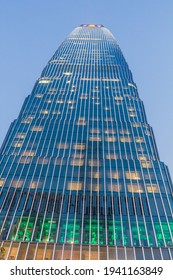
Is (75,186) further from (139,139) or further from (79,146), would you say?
(139,139)

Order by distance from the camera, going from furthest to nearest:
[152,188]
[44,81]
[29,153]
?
[44,81] < [29,153] < [152,188]

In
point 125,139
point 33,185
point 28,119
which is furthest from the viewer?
point 28,119

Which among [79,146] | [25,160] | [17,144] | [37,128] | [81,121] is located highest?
[81,121]

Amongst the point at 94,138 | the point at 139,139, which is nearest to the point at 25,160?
the point at 94,138

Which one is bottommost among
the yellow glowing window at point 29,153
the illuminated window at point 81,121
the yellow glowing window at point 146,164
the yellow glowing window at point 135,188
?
the yellow glowing window at point 135,188

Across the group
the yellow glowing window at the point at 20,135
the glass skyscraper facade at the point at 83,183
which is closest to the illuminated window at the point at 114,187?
the glass skyscraper facade at the point at 83,183

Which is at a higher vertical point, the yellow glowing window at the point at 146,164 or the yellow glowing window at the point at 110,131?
the yellow glowing window at the point at 110,131

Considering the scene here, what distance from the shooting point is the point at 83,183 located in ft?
197

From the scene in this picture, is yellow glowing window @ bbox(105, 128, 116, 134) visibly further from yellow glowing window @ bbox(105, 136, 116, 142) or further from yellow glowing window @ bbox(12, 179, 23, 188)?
yellow glowing window @ bbox(12, 179, 23, 188)

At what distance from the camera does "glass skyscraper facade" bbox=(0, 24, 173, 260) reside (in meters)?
45.6

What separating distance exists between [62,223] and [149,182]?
864 inches

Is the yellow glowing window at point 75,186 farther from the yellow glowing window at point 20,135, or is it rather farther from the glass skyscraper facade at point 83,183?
the yellow glowing window at point 20,135

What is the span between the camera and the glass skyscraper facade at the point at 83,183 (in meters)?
45.6
